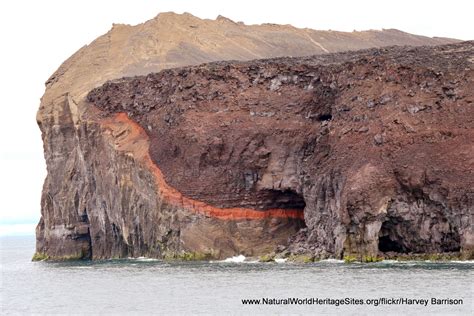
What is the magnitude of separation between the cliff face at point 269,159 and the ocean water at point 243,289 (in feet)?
12.7

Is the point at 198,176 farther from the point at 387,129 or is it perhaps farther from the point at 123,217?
the point at 387,129

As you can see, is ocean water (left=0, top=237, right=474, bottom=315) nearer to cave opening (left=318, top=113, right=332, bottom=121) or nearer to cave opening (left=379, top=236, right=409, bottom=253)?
cave opening (left=379, top=236, right=409, bottom=253)

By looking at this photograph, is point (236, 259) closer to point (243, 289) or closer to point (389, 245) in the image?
point (389, 245)

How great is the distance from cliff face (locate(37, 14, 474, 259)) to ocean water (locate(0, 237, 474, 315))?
386 centimetres

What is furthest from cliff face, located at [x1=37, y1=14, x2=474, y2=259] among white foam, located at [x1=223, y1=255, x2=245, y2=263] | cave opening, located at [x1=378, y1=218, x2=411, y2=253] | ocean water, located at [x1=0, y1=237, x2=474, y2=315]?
ocean water, located at [x1=0, y1=237, x2=474, y2=315]

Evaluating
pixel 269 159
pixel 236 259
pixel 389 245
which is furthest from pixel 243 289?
pixel 269 159

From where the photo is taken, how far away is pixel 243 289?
2948 inches

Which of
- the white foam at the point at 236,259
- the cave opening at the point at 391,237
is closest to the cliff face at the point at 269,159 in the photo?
the cave opening at the point at 391,237

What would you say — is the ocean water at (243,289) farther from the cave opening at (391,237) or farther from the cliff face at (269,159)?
the cliff face at (269,159)

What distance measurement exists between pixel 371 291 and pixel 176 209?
112ft

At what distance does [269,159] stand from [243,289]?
26.9m

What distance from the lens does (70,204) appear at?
118 m

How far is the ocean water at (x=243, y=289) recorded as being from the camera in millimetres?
65938

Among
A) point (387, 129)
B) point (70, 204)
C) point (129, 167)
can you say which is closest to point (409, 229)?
point (387, 129)
